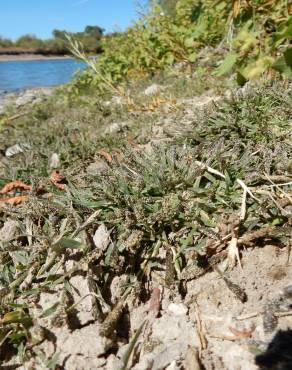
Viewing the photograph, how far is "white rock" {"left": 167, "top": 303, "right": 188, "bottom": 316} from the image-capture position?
163cm

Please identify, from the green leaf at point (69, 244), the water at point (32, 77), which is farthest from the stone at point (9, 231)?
the water at point (32, 77)

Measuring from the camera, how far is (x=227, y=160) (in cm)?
217

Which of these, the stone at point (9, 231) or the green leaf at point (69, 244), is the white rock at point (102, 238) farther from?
the stone at point (9, 231)

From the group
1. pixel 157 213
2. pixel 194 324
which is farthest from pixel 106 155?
pixel 194 324

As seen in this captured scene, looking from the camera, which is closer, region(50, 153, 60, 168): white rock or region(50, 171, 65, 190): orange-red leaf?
region(50, 171, 65, 190): orange-red leaf

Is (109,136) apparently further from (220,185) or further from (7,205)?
(220,185)

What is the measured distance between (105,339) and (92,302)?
0.16m

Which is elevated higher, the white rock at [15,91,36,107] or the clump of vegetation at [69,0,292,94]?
the clump of vegetation at [69,0,292,94]

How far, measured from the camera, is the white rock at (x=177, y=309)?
5.35 feet

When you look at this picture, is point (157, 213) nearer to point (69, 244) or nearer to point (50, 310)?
point (69, 244)

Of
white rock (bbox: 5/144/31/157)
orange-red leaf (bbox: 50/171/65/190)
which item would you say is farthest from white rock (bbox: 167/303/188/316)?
white rock (bbox: 5/144/31/157)

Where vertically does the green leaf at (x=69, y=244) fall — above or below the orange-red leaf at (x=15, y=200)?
above

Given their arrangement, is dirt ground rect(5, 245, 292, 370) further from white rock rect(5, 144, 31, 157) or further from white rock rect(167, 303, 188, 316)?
white rock rect(5, 144, 31, 157)

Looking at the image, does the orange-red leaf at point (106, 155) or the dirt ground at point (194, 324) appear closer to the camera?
the dirt ground at point (194, 324)
